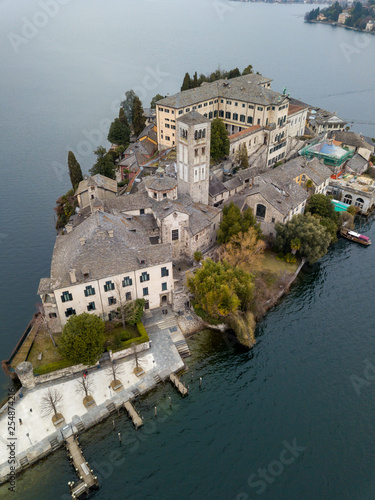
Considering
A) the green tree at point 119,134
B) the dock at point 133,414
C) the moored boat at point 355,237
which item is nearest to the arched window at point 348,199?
the moored boat at point 355,237

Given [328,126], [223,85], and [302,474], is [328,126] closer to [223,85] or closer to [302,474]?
[223,85]

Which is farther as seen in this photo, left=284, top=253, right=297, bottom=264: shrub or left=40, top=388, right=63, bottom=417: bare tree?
left=284, top=253, right=297, bottom=264: shrub

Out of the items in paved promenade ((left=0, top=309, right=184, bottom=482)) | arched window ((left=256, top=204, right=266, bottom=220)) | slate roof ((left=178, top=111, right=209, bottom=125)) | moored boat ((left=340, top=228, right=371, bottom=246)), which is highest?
slate roof ((left=178, top=111, right=209, bottom=125))

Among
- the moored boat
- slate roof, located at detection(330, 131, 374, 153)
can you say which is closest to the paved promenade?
the moored boat

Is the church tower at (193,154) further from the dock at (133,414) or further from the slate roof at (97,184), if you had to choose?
the dock at (133,414)

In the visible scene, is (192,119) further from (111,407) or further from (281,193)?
(111,407)

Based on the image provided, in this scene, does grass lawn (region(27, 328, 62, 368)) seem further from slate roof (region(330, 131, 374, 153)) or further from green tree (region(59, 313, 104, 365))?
slate roof (region(330, 131, 374, 153))

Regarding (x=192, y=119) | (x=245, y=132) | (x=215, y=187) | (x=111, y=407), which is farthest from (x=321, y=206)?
(x=111, y=407)
